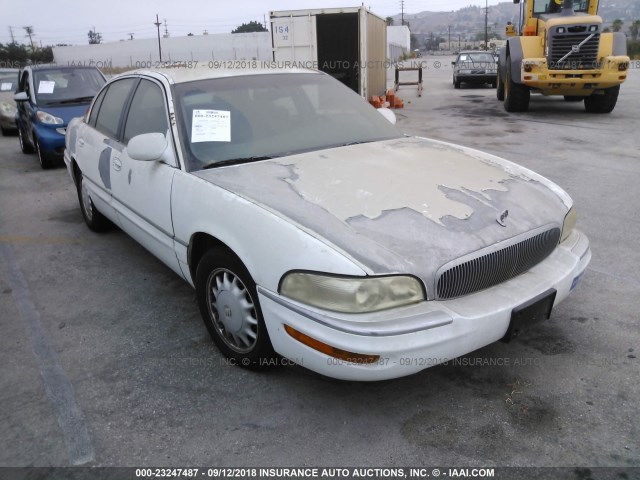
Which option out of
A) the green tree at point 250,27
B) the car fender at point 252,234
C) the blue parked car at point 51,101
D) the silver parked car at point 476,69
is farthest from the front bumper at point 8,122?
the green tree at point 250,27

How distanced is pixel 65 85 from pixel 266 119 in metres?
7.01

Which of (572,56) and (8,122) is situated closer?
(572,56)

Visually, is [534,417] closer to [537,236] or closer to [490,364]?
[490,364]

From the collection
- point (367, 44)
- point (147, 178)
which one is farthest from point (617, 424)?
point (367, 44)

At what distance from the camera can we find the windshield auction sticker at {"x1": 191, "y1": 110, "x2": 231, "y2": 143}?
3.12m

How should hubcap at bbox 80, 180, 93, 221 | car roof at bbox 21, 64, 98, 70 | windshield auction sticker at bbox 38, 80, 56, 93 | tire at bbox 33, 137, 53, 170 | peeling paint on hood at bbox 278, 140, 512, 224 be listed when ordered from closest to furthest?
peeling paint on hood at bbox 278, 140, 512, 224 → hubcap at bbox 80, 180, 93, 221 → tire at bbox 33, 137, 53, 170 → windshield auction sticker at bbox 38, 80, 56, 93 → car roof at bbox 21, 64, 98, 70

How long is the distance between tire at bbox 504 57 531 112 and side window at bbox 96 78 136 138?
1039 cm

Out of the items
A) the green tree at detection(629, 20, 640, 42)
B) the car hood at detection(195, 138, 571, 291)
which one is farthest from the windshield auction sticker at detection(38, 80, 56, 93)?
the green tree at detection(629, 20, 640, 42)

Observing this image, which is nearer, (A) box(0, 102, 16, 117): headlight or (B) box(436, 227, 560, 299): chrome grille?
(B) box(436, 227, 560, 299): chrome grille

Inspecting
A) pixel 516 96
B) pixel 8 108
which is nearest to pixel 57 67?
pixel 8 108

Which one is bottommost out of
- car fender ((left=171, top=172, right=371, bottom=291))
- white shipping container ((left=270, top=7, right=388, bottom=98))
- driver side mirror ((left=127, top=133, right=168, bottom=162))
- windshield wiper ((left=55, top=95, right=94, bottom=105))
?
car fender ((left=171, top=172, right=371, bottom=291))

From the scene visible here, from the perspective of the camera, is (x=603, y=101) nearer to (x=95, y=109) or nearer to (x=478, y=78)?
(x=478, y=78)

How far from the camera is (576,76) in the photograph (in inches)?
438

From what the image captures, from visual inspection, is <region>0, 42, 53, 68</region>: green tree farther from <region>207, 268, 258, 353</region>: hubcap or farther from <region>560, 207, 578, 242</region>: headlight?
<region>560, 207, 578, 242</region>: headlight
